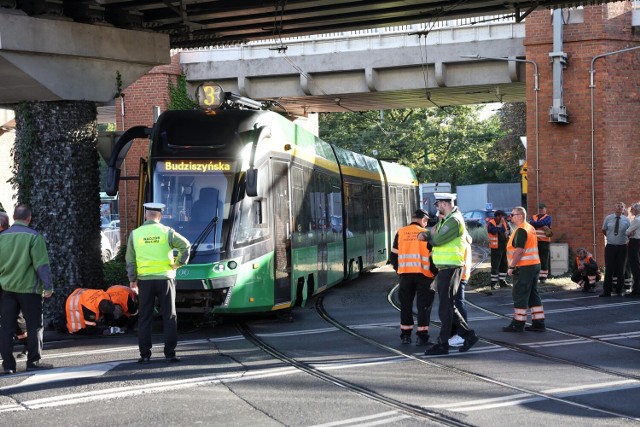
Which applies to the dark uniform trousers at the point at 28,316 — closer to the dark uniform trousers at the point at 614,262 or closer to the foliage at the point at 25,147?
the foliage at the point at 25,147

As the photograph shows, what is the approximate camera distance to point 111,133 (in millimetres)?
16422

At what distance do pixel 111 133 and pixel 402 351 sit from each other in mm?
7049

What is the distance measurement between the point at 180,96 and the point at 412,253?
17082 millimetres

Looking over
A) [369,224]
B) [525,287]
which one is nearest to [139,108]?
[369,224]

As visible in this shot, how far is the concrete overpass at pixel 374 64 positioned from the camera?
26750mm

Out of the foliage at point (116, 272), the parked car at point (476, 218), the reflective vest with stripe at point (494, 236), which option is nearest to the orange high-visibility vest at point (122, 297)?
the foliage at point (116, 272)

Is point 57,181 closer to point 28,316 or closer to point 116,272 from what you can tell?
point 28,316

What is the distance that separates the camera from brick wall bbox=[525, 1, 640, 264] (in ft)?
76.6

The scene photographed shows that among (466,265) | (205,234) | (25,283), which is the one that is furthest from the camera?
(205,234)

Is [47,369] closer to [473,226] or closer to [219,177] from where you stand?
[219,177]

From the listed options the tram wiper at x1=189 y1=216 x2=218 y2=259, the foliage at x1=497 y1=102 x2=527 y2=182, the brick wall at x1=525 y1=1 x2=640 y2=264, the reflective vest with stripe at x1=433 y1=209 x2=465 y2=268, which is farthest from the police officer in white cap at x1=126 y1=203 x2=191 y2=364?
the foliage at x1=497 y1=102 x2=527 y2=182

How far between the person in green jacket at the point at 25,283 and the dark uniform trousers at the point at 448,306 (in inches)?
169

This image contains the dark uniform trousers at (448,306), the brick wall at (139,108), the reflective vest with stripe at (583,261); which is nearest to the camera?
the dark uniform trousers at (448,306)

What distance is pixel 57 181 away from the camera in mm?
15742
